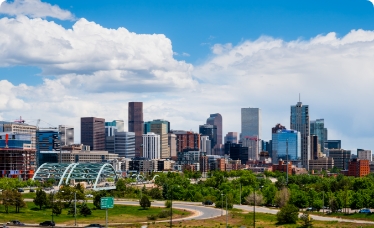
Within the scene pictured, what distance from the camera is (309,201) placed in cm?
14312

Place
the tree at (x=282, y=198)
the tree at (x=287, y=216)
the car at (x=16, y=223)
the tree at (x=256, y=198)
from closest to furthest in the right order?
the car at (x=16, y=223) < the tree at (x=287, y=216) < the tree at (x=282, y=198) < the tree at (x=256, y=198)

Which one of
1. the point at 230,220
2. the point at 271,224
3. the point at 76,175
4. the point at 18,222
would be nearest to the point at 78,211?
the point at 18,222

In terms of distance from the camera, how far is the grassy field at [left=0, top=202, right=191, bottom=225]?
105 m

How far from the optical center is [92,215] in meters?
114

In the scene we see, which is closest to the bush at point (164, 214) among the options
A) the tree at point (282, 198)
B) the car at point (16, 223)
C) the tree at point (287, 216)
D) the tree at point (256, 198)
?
the tree at point (287, 216)

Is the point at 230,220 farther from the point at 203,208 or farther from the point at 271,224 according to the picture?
the point at 203,208

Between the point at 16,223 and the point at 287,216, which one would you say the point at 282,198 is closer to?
the point at 287,216

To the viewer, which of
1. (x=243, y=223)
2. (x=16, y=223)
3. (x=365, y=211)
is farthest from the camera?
(x=365, y=211)

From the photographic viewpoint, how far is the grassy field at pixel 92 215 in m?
105

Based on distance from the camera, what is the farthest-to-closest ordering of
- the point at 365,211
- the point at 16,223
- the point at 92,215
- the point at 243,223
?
1. the point at 365,211
2. the point at 92,215
3. the point at 243,223
4. the point at 16,223

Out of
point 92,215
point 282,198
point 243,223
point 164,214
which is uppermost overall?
point 282,198

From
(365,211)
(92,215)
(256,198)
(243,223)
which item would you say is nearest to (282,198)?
(256,198)

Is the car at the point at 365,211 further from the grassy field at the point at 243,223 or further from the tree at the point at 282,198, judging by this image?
the grassy field at the point at 243,223

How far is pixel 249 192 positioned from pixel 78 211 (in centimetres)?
5261
